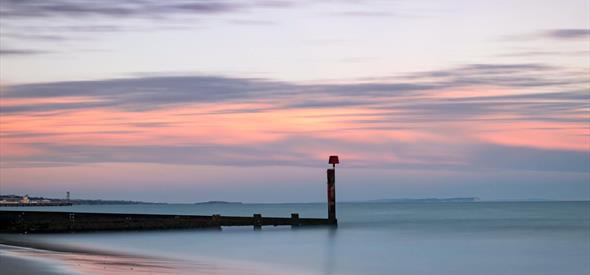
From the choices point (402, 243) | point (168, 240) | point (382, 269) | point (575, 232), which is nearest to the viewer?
point (382, 269)

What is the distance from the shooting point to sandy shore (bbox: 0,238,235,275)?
25625 mm

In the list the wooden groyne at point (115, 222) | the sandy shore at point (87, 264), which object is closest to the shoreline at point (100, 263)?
the sandy shore at point (87, 264)

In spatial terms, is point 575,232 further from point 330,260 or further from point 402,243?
point 330,260

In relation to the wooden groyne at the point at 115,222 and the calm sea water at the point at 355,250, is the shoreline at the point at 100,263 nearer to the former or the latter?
the calm sea water at the point at 355,250

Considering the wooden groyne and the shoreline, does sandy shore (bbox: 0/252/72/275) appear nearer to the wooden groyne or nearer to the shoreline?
the shoreline

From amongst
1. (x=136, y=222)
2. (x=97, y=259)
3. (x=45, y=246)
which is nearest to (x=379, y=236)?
(x=136, y=222)

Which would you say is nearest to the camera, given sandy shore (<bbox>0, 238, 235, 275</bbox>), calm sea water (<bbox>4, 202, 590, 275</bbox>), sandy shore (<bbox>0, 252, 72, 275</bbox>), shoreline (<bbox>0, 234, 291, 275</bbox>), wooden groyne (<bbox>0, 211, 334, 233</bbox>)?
sandy shore (<bbox>0, 252, 72, 275</bbox>)

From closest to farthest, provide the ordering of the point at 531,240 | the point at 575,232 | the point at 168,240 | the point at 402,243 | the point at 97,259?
the point at 97,259 → the point at 168,240 → the point at 402,243 → the point at 531,240 → the point at 575,232

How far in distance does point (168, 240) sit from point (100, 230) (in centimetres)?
661

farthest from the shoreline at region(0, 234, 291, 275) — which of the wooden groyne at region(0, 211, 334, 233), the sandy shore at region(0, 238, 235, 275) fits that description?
the wooden groyne at region(0, 211, 334, 233)

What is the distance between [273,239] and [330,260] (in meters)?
10.9

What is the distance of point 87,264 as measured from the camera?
94.6 feet

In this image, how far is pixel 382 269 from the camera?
35438 mm

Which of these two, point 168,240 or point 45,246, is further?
point 168,240
